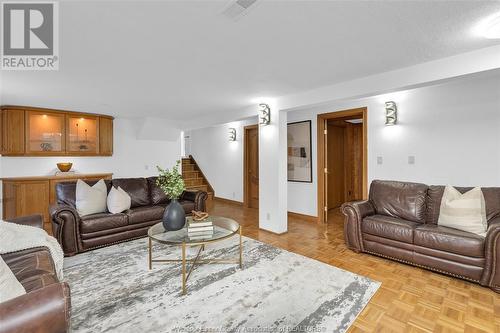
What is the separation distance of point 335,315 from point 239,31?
234 cm

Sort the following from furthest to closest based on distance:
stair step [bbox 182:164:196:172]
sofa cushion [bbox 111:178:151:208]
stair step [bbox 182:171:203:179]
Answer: stair step [bbox 182:164:196:172], stair step [bbox 182:171:203:179], sofa cushion [bbox 111:178:151:208]

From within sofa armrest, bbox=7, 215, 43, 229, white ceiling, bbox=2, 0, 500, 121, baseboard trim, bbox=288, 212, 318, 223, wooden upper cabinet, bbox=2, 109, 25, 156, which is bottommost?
baseboard trim, bbox=288, 212, 318, 223

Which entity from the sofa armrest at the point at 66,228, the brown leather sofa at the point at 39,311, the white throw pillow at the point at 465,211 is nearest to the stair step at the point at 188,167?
the sofa armrest at the point at 66,228

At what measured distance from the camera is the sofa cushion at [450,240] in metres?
2.34

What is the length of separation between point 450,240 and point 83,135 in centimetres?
627

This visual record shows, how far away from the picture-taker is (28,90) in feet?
11.2

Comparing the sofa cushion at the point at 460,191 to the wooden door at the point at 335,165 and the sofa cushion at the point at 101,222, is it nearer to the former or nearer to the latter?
the wooden door at the point at 335,165

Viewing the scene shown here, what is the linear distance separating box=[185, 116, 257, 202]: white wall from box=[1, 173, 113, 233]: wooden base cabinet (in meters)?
3.66

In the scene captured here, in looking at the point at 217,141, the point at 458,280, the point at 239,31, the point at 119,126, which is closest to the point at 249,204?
the point at 217,141

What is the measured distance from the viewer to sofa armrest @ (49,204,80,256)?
3.04m

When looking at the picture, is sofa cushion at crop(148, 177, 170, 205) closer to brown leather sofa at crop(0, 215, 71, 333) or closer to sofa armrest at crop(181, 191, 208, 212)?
sofa armrest at crop(181, 191, 208, 212)

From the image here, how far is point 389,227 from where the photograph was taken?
2906 mm

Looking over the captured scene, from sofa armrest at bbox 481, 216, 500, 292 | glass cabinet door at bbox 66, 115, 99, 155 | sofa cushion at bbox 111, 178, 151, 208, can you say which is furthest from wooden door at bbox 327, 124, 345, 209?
glass cabinet door at bbox 66, 115, 99, 155

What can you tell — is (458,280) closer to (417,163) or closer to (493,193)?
(493,193)
